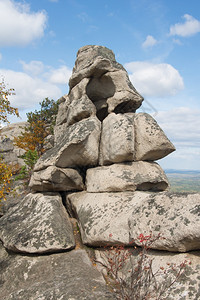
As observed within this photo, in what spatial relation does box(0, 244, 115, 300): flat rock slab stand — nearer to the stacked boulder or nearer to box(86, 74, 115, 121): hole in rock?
the stacked boulder

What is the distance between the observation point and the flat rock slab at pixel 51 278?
Answer: 20.0 feet

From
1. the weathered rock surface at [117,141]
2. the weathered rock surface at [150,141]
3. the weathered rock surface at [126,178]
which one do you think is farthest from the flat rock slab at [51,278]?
the weathered rock surface at [150,141]

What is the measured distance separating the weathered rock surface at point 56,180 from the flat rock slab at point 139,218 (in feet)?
2.38

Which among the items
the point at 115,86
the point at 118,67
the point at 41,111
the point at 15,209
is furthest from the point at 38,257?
the point at 41,111

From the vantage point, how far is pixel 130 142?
10.4 metres

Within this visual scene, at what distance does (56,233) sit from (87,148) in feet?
13.1

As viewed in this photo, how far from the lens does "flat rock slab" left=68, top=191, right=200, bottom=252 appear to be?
21.9ft

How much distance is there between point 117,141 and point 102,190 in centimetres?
230

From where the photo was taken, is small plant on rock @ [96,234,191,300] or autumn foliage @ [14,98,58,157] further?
autumn foliage @ [14,98,58,157]

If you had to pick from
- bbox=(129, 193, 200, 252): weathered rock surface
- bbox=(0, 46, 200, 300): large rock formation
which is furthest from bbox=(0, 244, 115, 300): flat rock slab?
bbox=(129, 193, 200, 252): weathered rock surface

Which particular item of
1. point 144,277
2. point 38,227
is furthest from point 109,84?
point 144,277

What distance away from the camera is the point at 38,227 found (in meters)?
9.09

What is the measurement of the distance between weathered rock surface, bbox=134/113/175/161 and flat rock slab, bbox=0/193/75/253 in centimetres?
455

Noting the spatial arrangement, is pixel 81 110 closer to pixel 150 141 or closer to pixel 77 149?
pixel 77 149
